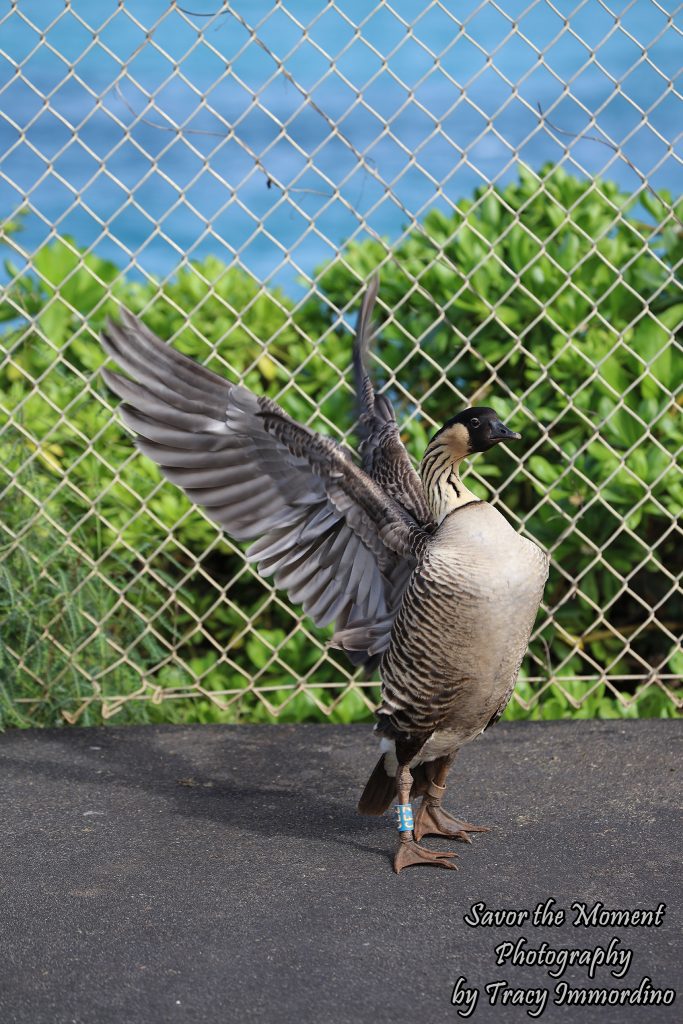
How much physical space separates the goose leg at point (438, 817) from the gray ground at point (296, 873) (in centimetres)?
6

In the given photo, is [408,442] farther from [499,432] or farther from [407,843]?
[407,843]

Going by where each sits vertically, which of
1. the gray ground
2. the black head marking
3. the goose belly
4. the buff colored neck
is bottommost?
the gray ground

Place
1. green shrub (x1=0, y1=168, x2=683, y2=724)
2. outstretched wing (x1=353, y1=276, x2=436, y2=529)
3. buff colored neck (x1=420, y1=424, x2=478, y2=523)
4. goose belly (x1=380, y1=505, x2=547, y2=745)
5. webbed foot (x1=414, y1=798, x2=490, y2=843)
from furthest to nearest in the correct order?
green shrub (x1=0, y1=168, x2=683, y2=724) < outstretched wing (x1=353, y1=276, x2=436, y2=529) < webbed foot (x1=414, y1=798, x2=490, y2=843) < buff colored neck (x1=420, y1=424, x2=478, y2=523) < goose belly (x1=380, y1=505, x2=547, y2=745)

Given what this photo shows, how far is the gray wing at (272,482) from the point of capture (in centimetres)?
336

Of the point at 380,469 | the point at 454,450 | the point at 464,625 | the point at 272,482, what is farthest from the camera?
the point at 380,469

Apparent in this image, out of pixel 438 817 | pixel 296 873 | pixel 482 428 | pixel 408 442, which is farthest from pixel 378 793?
pixel 408 442

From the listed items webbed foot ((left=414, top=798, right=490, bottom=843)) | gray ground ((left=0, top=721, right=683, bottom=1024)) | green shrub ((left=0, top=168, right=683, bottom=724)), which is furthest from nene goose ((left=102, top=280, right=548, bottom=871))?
green shrub ((left=0, top=168, right=683, bottom=724))

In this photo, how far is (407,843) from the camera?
3.38 metres

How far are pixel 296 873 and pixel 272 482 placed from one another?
1073 millimetres

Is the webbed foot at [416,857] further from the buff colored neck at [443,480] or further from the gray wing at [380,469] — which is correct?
the buff colored neck at [443,480]

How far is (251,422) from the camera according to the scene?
11.3 ft

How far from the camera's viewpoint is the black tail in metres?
3.55

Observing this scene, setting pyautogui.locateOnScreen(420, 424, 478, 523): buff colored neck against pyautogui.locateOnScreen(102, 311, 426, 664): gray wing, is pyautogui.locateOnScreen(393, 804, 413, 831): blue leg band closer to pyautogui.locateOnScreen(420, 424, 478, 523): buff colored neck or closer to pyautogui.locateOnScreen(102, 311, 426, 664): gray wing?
pyautogui.locateOnScreen(102, 311, 426, 664): gray wing

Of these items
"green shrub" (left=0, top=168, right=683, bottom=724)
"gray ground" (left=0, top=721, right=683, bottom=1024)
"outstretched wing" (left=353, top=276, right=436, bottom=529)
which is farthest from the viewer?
"green shrub" (left=0, top=168, right=683, bottom=724)
